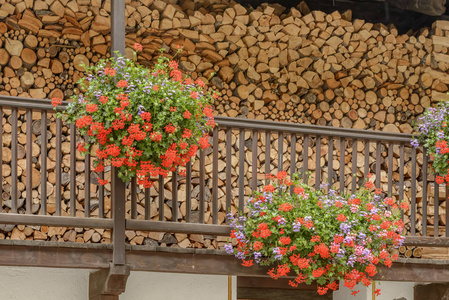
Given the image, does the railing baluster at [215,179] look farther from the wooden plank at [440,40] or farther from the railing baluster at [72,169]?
the wooden plank at [440,40]

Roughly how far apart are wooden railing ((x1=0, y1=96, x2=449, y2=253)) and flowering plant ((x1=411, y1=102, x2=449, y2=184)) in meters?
0.10

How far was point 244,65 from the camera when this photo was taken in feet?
29.9

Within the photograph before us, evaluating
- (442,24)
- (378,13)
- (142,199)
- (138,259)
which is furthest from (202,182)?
(442,24)

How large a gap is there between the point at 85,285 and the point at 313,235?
1960 mm

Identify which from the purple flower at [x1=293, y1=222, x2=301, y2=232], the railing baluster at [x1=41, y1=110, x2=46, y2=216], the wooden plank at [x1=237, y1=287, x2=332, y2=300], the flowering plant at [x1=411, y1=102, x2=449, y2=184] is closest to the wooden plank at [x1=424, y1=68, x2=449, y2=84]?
the flowering plant at [x1=411, y1=102, x2=449, y2=184]

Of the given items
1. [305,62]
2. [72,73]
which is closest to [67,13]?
[72,73]

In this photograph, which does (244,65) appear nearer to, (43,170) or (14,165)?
(43,170)

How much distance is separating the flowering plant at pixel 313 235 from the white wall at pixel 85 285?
2.54ft

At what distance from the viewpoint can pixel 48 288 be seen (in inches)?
278

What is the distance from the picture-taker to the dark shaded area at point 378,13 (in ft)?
32.4

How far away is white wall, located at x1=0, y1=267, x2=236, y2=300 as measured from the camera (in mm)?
6980

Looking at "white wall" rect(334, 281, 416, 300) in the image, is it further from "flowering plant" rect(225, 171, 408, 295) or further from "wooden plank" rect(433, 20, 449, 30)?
"wooden plank" rect(433, 20, 449, 30)

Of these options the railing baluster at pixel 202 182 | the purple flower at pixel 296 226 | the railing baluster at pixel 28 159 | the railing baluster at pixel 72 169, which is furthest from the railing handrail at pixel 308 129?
the railing baluster at pixel 28 159

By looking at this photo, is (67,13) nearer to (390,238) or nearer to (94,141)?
(94,141)
